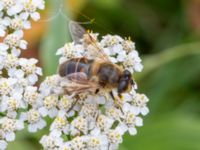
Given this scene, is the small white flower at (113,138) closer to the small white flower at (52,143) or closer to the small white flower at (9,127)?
the small white flower at (52,143)

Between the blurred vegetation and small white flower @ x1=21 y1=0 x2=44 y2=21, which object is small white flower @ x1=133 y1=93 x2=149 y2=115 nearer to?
the blurred vegetation

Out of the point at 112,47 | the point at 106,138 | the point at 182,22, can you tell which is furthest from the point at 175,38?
the point at 106,138

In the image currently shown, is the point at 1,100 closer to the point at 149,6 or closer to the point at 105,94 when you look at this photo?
the point at 105,94

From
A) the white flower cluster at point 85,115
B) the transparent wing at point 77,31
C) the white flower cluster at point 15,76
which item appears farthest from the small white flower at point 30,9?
the white flower cluster at point 85,115

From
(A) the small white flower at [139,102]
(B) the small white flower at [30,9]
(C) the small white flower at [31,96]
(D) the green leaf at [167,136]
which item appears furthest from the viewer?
(D) the green leaf at [167,136]

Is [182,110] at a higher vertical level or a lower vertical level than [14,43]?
higher
